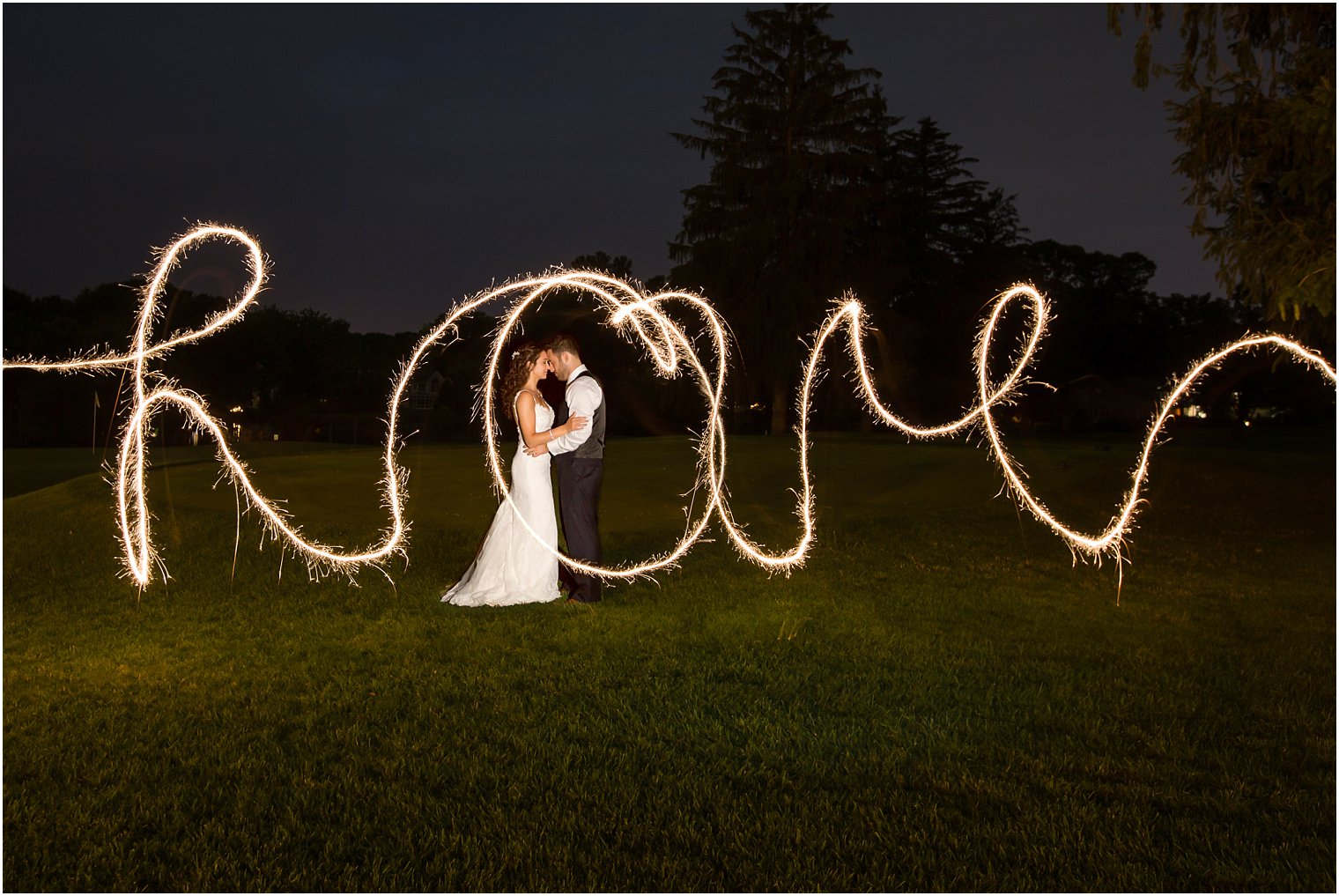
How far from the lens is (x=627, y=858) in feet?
12.7

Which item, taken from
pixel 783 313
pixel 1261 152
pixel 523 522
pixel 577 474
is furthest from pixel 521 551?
pixel 783 313

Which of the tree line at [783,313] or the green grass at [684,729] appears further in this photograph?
the tree line at [783,313]

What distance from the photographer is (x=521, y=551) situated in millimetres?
8648

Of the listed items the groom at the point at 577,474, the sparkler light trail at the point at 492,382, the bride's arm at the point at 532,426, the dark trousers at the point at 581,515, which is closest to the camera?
the sparkler light trail at the point at 492,382

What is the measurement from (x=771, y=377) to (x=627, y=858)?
36.5m

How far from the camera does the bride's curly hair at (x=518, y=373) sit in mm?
8461

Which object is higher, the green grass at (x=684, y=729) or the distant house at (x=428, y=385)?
the distant house at (x=428, y=385)

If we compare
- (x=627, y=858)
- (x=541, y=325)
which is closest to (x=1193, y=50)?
(x=627, y=858)

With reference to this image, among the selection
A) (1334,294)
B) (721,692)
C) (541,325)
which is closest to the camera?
(721,692)

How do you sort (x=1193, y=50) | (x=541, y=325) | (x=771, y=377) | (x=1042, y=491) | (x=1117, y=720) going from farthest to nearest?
(x=541, y=325) → (x=771, y=377) → (x=1042, y=491) → (x=1193, y=50) → (x=1117, y=720)

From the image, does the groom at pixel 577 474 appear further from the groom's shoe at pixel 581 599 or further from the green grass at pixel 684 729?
the green grass at pixel 684 729

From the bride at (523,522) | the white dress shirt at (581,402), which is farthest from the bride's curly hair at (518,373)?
the white dress shirt at (581,402)

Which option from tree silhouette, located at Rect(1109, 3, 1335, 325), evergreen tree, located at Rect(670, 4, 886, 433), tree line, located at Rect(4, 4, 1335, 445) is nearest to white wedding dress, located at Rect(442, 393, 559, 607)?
tree silhouette, located at Rect(1109, 3, 1335, 325)

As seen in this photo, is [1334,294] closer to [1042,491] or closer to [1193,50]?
[1193,50]
